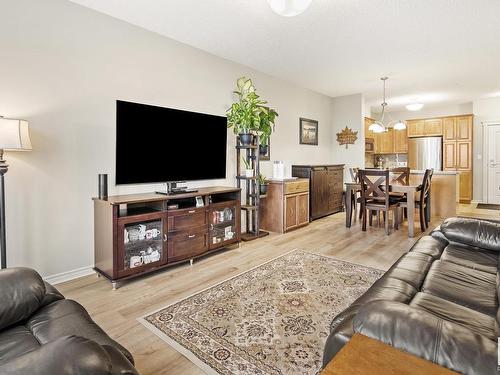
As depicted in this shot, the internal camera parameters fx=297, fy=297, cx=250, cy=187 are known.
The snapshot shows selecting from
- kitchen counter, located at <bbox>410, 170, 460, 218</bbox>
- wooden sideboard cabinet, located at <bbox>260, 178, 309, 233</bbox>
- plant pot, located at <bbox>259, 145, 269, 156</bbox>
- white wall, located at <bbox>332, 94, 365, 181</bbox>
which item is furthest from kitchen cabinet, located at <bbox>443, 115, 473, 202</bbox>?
plant pot, located at <bbox>259, 145, 269, 156</bbox>

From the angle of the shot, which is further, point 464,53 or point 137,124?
point 464,53

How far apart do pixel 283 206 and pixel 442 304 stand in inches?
128

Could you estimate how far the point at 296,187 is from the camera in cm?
487

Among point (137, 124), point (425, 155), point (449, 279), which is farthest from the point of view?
point (425, 155)

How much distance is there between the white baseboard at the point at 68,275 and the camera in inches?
109

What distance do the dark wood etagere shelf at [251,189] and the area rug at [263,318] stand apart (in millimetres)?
1309

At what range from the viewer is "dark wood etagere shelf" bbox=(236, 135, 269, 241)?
14.0 ft

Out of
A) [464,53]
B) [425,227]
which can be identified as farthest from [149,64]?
[425,227]

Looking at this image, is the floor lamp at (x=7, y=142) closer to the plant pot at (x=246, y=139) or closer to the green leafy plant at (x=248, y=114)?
the green leafy plant at (x=248, y=114)

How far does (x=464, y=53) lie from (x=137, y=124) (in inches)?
176

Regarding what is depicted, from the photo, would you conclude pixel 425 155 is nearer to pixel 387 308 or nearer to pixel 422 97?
pixel 422 97

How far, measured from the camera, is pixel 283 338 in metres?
1.90

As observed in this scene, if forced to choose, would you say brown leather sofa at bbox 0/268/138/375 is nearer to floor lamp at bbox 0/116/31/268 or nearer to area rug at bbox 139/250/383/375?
area rug at bbox 139/250/383/375

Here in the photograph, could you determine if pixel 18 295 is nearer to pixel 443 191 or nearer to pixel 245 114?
pixel 245 114
